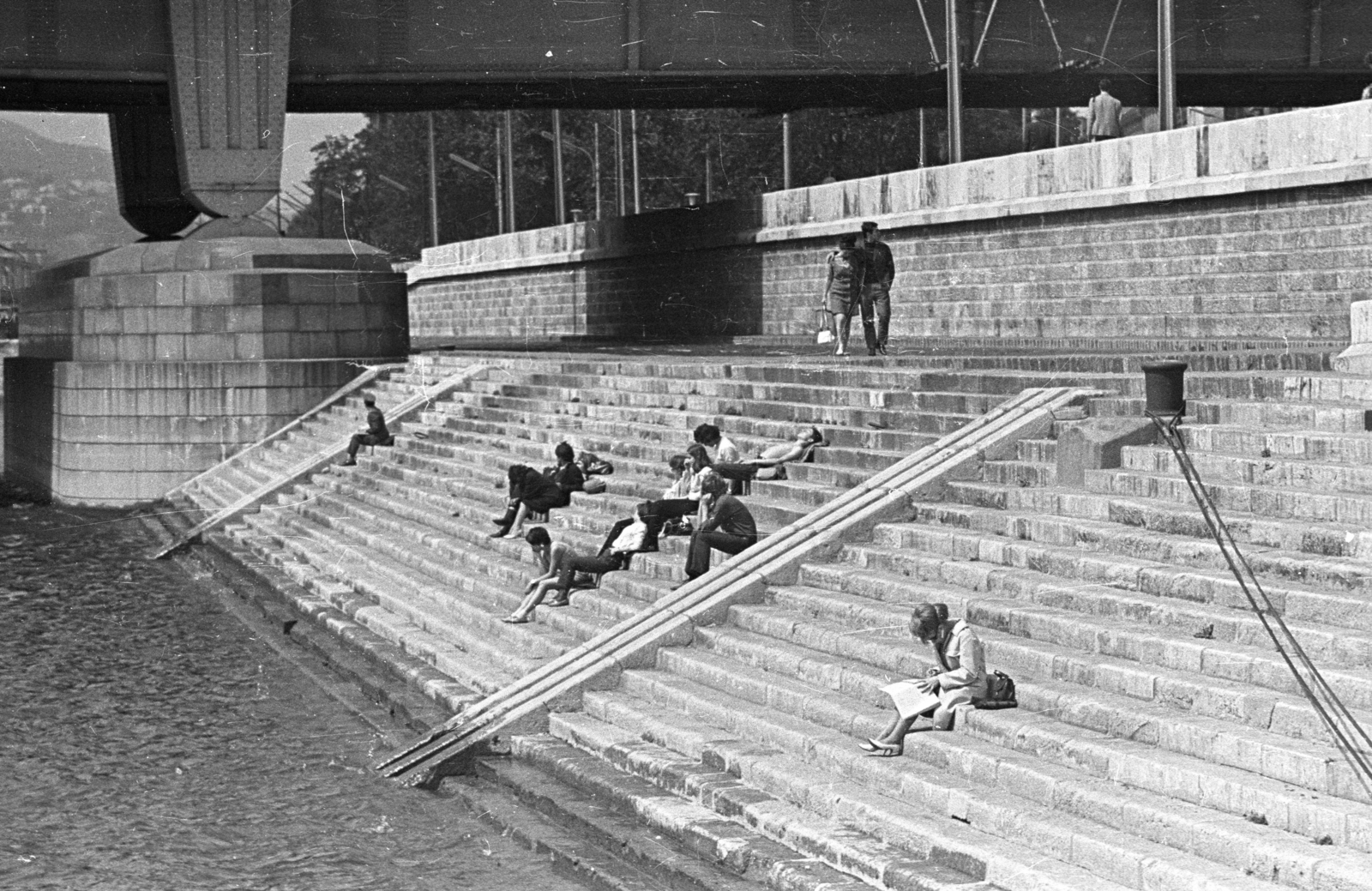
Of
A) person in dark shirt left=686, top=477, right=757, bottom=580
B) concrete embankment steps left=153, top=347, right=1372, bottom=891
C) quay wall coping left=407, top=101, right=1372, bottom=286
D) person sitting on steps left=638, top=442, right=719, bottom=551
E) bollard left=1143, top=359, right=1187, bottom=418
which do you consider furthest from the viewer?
quay wall coping left=407, top=101, right=1372, bottom=286

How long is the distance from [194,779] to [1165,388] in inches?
251

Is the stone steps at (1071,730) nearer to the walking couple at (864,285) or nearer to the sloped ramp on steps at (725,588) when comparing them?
the sloped ramp on steps at (725,588)

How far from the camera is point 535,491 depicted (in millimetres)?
17188

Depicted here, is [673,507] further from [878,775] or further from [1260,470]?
[878,775]

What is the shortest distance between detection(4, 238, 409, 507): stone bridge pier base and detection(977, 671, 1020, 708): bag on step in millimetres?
20493

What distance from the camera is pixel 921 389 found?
15.4 m

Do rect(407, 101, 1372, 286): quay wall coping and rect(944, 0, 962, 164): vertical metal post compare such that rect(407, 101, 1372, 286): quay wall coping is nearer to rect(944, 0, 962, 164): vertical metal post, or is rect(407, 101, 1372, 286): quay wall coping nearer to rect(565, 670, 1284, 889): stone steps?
rect(944, 0, 962, 164): vertical metal post

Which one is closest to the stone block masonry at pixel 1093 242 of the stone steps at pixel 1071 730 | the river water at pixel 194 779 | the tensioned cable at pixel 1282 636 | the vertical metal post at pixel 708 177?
the tensioned cable at pixel 1282 636

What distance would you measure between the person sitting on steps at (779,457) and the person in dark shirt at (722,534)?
1.49 metres

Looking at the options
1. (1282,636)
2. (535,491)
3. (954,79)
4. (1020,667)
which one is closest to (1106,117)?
(954,79)

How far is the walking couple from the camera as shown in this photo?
20047mm

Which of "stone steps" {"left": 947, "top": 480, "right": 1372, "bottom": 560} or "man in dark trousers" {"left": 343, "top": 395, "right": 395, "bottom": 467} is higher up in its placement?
"man in dark trousers" {"left": 343, "top": 395, "right": 395, "bottom": 467}

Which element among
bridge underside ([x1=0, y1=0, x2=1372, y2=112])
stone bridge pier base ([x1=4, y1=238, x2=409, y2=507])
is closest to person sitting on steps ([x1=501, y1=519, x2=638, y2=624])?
stone bridge pier base ([x1=4, y1=238, x2=409, y2=507])

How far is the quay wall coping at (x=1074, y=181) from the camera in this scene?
17406 millimetres
